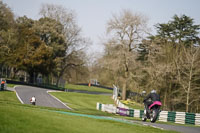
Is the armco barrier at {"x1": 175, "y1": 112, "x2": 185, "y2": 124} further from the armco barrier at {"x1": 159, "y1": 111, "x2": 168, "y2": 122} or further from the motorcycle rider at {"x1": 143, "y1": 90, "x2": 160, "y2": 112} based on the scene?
the motorcycle rider at {"x1": 143, "y1": 90, "x2": 160, "y2": 112}

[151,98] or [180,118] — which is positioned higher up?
[151,98]

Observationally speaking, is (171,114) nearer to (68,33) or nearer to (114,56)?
(114,56)

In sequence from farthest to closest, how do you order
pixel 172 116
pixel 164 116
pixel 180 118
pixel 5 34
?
pixel 5 34 → pixel 164 116 → pixel 172 116 → pixel 180 118

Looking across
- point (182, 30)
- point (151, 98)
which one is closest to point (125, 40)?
point (182, 30)

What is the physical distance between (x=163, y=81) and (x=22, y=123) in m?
41.7

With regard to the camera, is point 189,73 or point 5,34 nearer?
point 189,73

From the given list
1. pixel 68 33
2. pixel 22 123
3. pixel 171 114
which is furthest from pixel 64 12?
pixel 22 123

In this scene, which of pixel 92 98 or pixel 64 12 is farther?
pixel 64 12

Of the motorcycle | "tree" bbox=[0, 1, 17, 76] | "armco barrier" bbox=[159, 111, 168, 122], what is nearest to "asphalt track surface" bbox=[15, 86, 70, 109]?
"armco barrier" bbox=[159, 111, 168, 122]

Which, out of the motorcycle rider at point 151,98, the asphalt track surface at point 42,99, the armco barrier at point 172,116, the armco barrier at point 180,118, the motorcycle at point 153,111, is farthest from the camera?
the asphalt track surface at point 42,99

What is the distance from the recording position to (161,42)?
180 ft

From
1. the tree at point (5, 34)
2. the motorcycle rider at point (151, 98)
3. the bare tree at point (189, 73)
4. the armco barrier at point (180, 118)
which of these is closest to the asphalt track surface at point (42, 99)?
the armco barrier at point (180, 118)

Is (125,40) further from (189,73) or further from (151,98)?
(151,98)

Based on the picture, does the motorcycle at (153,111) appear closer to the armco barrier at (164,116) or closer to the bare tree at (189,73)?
the armco barrier at (164,116)
